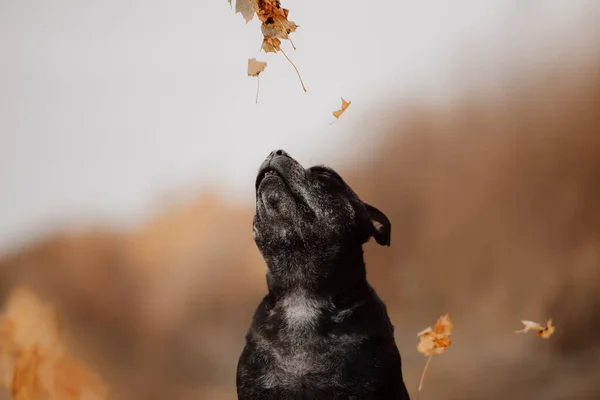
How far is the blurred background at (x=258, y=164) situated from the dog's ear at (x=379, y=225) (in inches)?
2.3

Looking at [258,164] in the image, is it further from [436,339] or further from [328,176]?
[436,339]

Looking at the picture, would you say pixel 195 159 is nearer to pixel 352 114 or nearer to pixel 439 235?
pixel 352 114

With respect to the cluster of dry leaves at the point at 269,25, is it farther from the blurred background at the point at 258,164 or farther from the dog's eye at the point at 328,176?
the dog's eye at the point at 328,176

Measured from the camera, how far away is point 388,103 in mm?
2246

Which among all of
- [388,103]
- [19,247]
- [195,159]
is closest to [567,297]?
[388,103]

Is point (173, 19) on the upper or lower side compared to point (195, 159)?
upper

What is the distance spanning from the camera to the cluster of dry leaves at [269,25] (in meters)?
2.22

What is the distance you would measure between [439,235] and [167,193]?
96cm

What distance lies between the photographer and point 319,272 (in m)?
1.99

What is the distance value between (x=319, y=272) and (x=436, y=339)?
474 mm

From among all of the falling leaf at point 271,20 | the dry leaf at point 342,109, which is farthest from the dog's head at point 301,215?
the falling leaf at point 271,20

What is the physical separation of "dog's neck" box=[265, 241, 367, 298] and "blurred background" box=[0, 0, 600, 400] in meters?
0.17

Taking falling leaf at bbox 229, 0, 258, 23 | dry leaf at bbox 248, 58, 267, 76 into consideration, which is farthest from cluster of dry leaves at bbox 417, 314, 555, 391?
falling leaf at bbox 229, 0, 258, 23

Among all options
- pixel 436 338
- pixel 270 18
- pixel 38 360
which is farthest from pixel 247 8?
pixel 38 360
